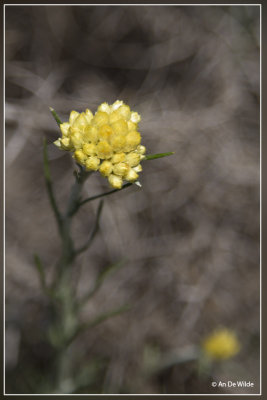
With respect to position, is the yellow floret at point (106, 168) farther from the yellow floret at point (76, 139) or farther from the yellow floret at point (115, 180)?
the yellow floret at point (76, 139)

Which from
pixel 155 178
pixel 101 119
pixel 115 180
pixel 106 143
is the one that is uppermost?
pixel 155 178

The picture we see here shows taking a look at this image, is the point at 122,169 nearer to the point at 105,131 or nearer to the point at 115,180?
the point at 115,180

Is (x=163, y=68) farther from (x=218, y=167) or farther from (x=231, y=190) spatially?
(x=231, y=190)

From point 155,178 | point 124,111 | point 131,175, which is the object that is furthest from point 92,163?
point 155,178

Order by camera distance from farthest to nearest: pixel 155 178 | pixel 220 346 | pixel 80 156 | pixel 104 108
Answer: pixel 155 178
pixel 220 346
pixel 104 108
pixel 80 156

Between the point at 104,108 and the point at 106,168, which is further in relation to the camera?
the point at 104,108

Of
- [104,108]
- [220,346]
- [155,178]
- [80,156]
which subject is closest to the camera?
[80,156]

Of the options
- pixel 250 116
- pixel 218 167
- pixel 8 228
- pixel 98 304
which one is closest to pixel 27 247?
pixel 8 228
